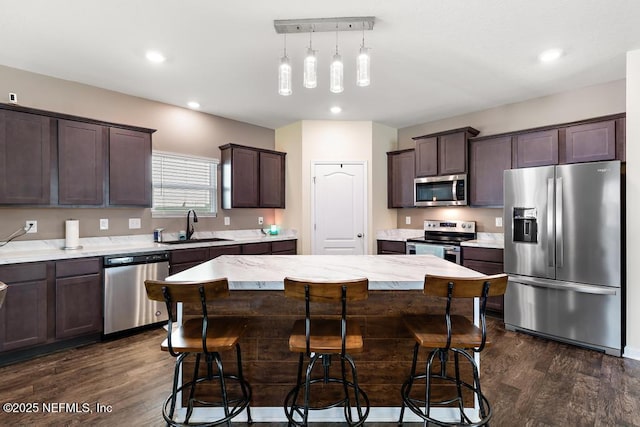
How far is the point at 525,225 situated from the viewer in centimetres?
339

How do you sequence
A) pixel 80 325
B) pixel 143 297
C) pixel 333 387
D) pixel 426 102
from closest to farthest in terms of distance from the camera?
1. pixel 333 387
2. pixel 80 325
3. pixel 143 297
4. pixel 426 102

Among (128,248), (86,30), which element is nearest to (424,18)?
(86,30)

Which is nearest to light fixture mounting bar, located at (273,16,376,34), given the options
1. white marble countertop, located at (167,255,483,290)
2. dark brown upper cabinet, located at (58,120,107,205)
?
white marble countertop, located at (167,255,483,290)

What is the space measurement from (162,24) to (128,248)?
2.27 metres

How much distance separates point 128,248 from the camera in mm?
3418

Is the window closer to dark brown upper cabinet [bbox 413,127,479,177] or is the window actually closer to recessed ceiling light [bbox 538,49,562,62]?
dark brown upper cabinet [bbox 413,127,479,177]

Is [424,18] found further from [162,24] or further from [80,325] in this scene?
[80,325]

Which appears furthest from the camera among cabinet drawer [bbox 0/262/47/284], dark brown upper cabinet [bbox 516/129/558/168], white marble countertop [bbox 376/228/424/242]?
white marble countertop [bbox 376/228/424/242]

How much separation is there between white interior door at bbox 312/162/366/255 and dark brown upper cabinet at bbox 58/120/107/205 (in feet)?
9.28

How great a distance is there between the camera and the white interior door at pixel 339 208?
16.5ft

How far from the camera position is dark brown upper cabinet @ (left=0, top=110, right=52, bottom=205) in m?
→ 2.87

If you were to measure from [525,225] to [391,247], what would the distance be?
6.40ft

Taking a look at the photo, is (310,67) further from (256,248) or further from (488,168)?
(488,168)

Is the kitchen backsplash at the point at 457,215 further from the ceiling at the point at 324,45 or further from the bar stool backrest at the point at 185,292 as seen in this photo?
the bar stool backrest at the point at 185,292
